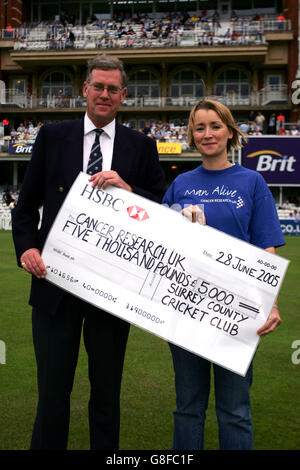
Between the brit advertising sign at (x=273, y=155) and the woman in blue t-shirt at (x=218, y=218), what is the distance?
76.1 ft

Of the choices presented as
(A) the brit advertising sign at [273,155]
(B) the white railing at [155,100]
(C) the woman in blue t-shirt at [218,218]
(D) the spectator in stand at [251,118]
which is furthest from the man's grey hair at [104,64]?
(B) the white railing at [155,100]

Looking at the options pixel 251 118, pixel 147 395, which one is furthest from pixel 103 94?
pixel 251 118

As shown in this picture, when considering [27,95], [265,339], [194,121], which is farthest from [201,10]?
[194,121]

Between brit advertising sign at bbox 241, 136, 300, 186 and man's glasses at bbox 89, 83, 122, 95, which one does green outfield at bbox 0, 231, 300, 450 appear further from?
brit advertising sign at bbox 241, 136, 300, 186

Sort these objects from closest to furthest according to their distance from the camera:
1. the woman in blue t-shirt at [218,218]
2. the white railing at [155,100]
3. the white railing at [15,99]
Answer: the woman in blue t-shirt at [218,218] < the white railing at [155,100] < the white railing at [15,99]

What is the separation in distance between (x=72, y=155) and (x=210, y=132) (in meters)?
0.78

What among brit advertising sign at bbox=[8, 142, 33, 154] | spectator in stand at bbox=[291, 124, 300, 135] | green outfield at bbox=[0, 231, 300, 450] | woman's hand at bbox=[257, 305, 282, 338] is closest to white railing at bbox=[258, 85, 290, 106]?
spectator in stand at bbox=[291, 124, 300, 135]

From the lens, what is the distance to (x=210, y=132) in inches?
106

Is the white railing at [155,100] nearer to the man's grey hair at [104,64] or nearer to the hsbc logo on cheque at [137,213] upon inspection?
the man's grey hair at [104,64]

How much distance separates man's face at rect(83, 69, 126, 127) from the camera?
278cm

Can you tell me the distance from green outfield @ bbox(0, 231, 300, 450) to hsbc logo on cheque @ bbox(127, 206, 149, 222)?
1.63m

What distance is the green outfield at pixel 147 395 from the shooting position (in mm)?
3613

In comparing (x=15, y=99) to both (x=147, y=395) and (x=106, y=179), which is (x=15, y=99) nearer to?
(x=147, y=395)

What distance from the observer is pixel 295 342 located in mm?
6031
